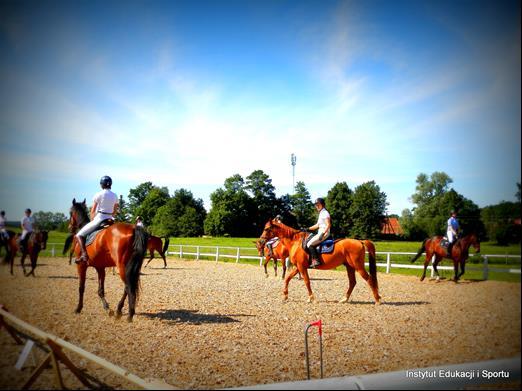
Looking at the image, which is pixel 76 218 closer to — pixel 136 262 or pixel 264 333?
pixel 136 262

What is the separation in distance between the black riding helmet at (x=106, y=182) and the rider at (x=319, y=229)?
4.94m

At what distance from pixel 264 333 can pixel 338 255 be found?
3.76 metres

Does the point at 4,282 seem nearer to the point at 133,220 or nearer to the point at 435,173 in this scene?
the point at 435,173

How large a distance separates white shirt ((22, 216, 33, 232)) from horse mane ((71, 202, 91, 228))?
6.51 feet

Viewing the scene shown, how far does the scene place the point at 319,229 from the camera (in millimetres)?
8328

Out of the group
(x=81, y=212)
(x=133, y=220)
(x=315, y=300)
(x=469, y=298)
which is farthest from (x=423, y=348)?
(x=133, y=220)

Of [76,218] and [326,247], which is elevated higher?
[76,218]

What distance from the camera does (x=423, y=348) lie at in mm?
4043

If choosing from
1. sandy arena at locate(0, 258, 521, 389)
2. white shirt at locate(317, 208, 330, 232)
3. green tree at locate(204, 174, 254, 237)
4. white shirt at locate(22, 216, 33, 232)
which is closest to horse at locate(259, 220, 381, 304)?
sandy arena at locate(0, 258, 521, 389)

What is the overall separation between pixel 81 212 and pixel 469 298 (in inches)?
307

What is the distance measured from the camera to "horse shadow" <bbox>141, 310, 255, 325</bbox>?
7.08 metres

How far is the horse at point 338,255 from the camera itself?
8711 millimetres

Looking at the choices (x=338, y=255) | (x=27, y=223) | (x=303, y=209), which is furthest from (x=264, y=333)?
(x=303, y=209)

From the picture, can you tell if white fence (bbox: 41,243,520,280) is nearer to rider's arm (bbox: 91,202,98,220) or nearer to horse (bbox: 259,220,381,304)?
horse (bbox: 259,220,381,304)
